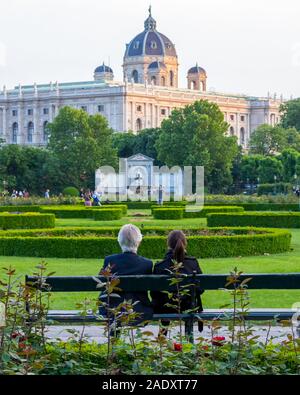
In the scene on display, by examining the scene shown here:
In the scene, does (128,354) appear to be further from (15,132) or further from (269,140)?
(15,132)

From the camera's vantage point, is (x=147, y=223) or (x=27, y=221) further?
(x=147, y=223)

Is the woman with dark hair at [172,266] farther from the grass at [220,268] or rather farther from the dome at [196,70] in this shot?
the dome at [196,70]

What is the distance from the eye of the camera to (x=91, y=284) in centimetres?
746

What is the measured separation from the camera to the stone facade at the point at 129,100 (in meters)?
100

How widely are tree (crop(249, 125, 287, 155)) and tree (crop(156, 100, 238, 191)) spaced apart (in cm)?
1464

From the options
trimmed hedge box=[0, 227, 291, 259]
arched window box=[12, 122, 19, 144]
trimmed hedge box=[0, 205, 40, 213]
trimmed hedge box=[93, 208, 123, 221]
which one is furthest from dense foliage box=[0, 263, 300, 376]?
arched window box=[12, 122, 19, 144]

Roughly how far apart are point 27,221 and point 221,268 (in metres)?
10.2

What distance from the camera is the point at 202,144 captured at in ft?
195

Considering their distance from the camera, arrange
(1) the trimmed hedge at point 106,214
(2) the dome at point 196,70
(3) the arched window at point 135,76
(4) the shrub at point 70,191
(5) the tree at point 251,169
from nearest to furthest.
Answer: (1) the trimmed hedge at point 106,214, (4) the shrub at point 70,191, (5) the tree at point 251,169, (3) the arched window at point 135,76, (2) the dome at point 196,70

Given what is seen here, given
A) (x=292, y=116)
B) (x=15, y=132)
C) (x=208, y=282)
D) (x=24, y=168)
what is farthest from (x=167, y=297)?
(x=15, y=132)

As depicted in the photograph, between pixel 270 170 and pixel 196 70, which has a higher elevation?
pixel 196 70

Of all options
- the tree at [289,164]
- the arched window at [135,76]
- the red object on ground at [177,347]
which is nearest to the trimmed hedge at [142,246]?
the red object on ground at [177,347]

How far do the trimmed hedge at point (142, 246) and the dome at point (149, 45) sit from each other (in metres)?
104
